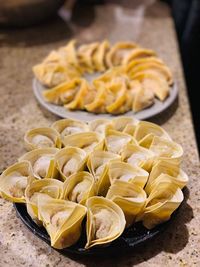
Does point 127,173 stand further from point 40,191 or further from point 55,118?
point 55,118

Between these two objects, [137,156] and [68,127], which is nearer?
[137,156]

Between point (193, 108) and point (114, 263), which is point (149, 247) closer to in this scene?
point (114, 263)

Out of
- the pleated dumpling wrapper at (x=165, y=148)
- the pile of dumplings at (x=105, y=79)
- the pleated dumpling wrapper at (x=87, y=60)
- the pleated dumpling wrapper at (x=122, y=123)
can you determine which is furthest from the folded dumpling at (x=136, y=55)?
the pleated dumpling wrapper at (x=165, y=148)

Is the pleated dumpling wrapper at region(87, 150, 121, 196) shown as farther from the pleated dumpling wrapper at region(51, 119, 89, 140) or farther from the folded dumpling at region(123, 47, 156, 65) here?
the folded dumpling at region(123, 47, 156, 65)

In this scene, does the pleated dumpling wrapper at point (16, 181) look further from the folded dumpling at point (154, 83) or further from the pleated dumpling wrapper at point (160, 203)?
the folded dumpling at point (154, 83)

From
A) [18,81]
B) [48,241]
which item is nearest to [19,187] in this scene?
[48,241]

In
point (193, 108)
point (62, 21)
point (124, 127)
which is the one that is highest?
point (124, 127)

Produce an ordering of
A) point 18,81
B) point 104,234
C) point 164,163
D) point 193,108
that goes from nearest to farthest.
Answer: point 104,234 < point 164,163 < point 18,81 < point 193,108

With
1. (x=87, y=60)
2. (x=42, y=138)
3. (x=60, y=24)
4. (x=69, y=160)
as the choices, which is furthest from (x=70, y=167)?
(x=60, y=24)
